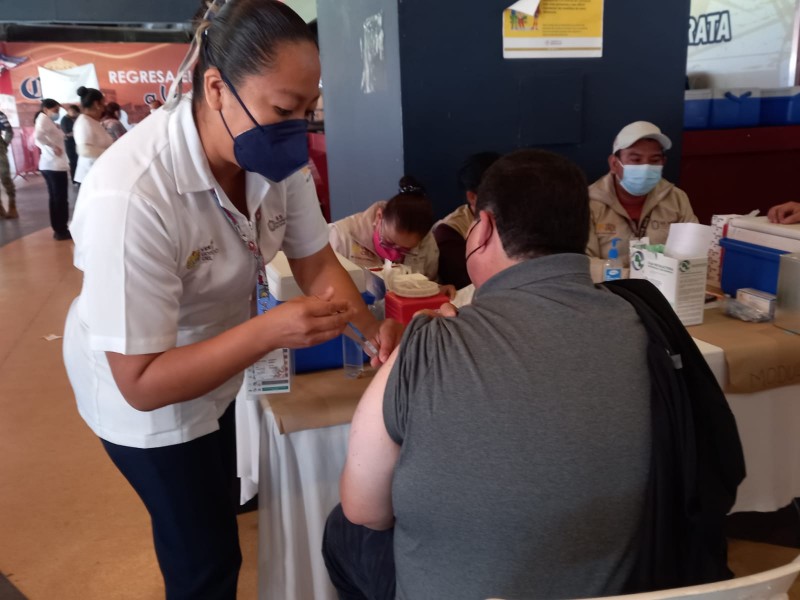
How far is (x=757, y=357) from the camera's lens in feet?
5.76

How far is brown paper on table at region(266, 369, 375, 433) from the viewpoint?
1469 millimetres

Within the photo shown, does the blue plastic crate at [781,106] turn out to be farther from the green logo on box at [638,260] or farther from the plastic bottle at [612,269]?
the green logo on box at [638,260]

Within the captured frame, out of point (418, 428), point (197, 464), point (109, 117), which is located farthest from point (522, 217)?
point (109, 117)

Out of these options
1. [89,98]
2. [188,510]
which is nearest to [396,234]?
[188,510]

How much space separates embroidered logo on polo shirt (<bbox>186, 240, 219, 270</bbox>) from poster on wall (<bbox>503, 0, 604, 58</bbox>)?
2.14 meters

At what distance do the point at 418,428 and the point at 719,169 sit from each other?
12.6ft

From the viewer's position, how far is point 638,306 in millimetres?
1100

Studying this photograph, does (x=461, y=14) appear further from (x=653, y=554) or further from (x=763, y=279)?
(x=653, y=554)

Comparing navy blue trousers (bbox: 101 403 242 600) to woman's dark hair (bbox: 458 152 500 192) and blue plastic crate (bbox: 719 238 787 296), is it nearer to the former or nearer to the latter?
blue plastic crate (bbox: 719 238 787 296)

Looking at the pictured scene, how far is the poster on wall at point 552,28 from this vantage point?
2.93 metres

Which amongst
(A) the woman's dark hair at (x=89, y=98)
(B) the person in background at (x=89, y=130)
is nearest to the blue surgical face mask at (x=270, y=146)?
(B) the person in background at (x=89, y=130)

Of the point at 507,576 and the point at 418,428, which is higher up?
the point at 418,428

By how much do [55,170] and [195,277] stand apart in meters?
6.86

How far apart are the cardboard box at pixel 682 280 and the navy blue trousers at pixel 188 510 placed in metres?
1.24
